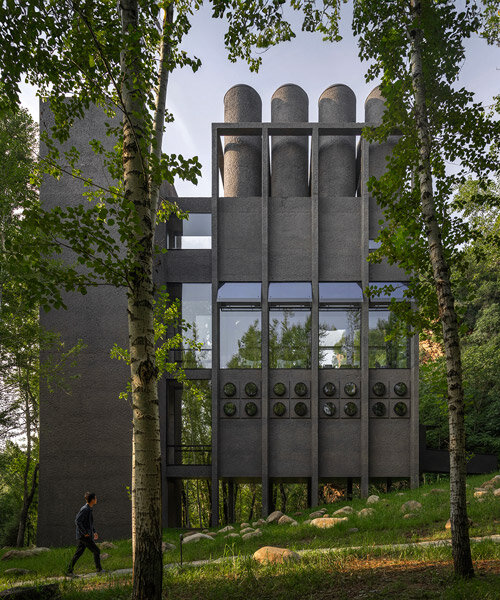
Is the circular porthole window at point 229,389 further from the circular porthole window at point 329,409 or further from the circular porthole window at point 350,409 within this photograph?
the circular porthole window at point 350,409

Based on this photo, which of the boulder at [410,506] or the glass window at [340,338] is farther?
the glass window at [340,338]

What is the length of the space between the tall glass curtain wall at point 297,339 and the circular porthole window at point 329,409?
1463 mm

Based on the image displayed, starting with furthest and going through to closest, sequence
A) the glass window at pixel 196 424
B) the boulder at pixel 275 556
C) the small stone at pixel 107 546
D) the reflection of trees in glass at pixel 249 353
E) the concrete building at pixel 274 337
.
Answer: the reflection of trees in glass at pixel 249 353 → the glass window at pixel 196 424 → the concrete building at pixel 274 337 → the small stone at pixel 107 546 → the boulder at pixel 275 556

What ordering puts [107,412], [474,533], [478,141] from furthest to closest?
[107,412]
[474,533]
[478,141]

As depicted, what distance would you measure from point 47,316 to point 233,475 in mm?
9191

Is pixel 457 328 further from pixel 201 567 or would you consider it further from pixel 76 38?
pixel 76 38

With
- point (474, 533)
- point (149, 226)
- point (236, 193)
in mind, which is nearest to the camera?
point (149, 226)

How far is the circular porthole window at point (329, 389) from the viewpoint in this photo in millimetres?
16484

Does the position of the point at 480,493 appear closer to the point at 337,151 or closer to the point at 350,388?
the point at 350,388

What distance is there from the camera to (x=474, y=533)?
8.80 m

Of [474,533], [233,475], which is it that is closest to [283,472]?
[233,475]

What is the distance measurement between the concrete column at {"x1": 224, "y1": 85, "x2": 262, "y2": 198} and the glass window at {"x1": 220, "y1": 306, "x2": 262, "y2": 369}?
5.02 metres

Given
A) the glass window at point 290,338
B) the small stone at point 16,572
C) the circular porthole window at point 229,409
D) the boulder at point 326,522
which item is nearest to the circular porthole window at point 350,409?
the glass window at point 290,338

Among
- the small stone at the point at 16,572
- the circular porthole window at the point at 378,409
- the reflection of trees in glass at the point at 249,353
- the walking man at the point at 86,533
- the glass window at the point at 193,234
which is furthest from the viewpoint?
the glass window at the point at 193,234
